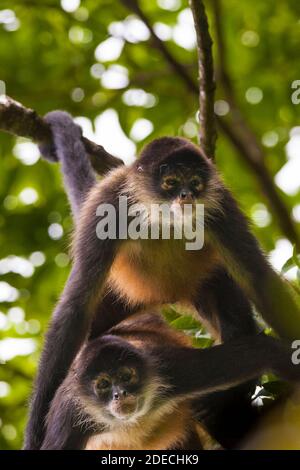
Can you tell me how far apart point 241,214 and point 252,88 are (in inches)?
112

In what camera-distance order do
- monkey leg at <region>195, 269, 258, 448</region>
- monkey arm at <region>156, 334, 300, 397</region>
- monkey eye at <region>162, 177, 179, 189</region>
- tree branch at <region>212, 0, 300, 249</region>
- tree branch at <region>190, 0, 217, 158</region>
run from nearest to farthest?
monkey arm at <region>156, 334, 300, 397</region>, monkey leg at <region>195, 269, 258, 448</region>, tree branch at <region>190, 0, 217, 158</region>, monkey eye at <region>162, 177, 179, 189</region>, tree branch at <region>212, 0, 300, 249</region>

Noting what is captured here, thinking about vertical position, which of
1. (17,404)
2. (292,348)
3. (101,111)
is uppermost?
(101,111)

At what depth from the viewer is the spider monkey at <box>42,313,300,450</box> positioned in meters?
5.19

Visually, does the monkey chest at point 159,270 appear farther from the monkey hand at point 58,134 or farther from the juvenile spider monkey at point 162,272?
the monkey hand at point 58,134

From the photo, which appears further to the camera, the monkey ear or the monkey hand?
the monkey hand

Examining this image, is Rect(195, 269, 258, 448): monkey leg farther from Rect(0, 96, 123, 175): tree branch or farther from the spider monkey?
Rect(0, 96, 123, 175): tree branch

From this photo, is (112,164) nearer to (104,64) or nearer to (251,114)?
(104,64)

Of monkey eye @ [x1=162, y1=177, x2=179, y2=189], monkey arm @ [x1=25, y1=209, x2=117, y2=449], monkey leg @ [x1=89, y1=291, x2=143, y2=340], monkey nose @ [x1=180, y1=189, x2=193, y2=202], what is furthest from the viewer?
monkey leg @ [x1=89, y1=291, x2=143, y2=340]

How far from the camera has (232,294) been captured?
18.4ft

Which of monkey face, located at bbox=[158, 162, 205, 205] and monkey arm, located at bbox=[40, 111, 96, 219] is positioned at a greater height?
monkey arm, located at bbox=[40, 111, 96, 219]

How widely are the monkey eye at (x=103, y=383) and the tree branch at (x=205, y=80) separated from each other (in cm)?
176

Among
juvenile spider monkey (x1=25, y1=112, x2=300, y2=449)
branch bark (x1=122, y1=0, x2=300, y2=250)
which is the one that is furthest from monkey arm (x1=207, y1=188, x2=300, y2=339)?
branch bark (x1=122, y1=0, x2=300, y2=250)

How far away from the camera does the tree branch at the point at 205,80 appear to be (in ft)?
17.8
